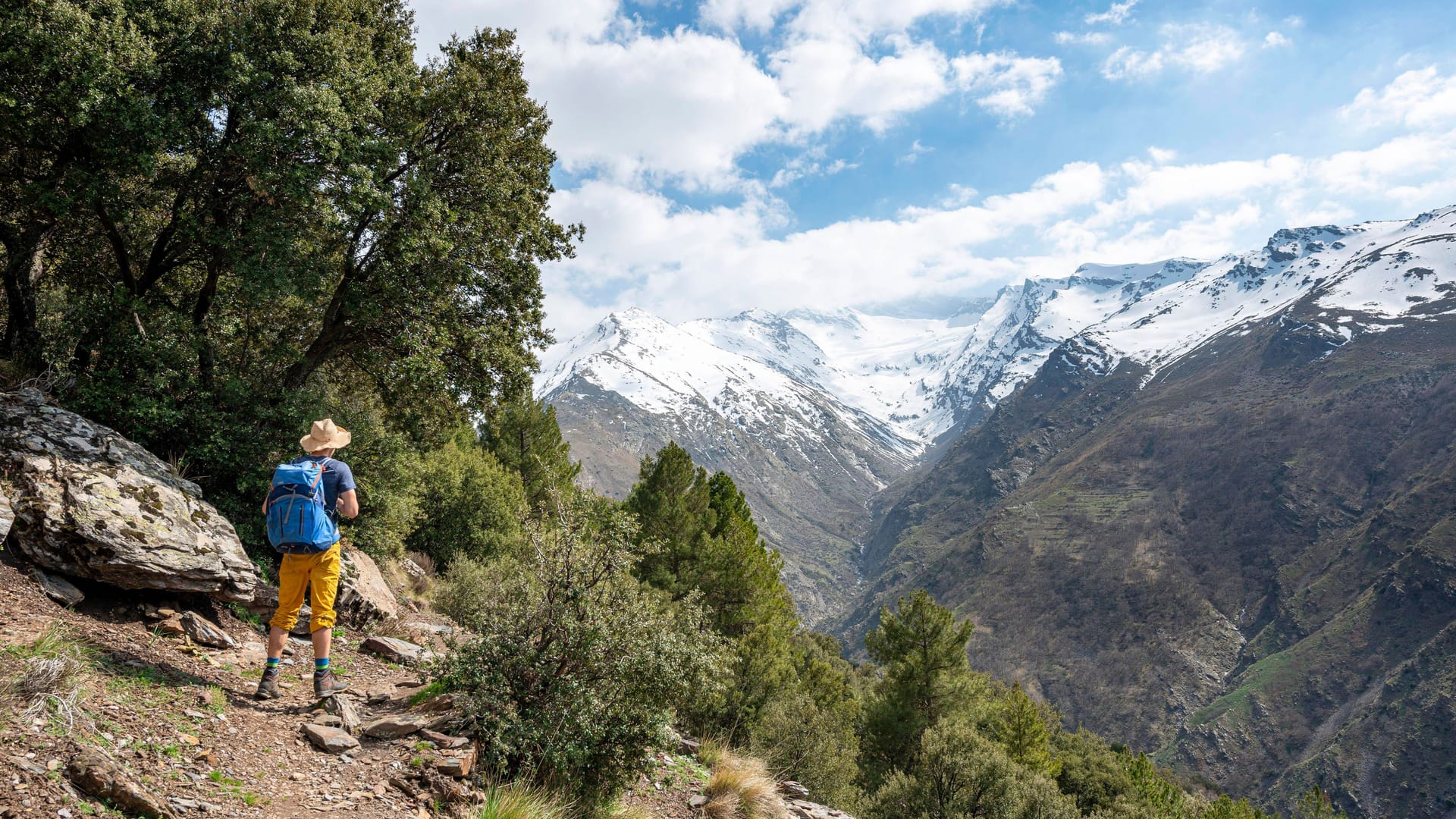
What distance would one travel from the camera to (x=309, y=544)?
8.01 meters

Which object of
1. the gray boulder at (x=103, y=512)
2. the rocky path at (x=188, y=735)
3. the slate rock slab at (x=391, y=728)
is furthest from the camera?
the gray boulder at (x=103, y=512)

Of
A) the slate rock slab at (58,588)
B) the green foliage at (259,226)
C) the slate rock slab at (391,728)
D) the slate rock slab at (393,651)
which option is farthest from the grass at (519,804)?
the green foliage at (259,226)

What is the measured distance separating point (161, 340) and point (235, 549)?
179 inches

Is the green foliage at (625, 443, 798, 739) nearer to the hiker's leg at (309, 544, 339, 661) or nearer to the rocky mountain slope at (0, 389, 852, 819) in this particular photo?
the rocky mountain slope at (0, 389, 852, 819)

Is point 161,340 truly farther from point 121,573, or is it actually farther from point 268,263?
point 121,573

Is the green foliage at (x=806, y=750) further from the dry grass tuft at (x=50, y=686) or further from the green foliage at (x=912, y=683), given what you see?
the dry grass tuft at (x=50, y=686)

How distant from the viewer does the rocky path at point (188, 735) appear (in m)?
5.08

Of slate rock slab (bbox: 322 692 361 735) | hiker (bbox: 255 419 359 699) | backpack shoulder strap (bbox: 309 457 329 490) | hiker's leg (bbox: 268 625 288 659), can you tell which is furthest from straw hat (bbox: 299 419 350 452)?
slate rock slab (bbox: 322 692 361 735)

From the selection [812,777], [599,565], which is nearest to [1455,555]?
[812,777]

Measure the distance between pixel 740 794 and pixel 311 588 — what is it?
6531 mm

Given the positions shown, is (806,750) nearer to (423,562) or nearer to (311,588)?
(423,562)

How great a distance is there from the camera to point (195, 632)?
8.73 metres

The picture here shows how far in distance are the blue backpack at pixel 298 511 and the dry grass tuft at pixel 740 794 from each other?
6218mm

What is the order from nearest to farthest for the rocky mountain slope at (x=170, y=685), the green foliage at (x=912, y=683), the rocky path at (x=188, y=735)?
the rocky path at (x=188, y=735), the rocky mountain slope at (x=170, y=685), the green foliage at (x=912, y=683)
